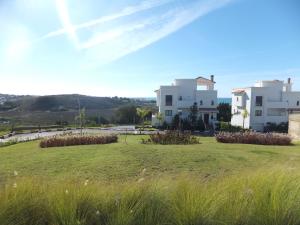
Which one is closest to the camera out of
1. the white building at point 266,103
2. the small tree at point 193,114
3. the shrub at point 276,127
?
the shrub at point 276,127

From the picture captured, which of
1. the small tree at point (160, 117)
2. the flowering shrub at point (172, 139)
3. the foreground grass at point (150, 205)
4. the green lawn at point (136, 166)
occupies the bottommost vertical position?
the small tree at point (160, 117)

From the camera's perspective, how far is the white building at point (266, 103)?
42.9 meters

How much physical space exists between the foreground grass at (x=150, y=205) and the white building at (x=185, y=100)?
39.9 metres

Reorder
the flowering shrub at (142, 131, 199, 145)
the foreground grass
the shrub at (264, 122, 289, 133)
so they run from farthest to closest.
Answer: the shrub at (264, 122, 289, 133) < the flowering shrub at (142, 131, 199, 145) < the foreground grass

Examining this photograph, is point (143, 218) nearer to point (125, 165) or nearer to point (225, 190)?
point (225, 190)

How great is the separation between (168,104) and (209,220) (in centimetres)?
4173

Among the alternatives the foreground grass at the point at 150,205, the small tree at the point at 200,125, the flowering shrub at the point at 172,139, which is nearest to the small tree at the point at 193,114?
the small tree at the point at 200,125

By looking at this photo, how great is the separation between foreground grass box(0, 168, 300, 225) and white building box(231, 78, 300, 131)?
134 feet

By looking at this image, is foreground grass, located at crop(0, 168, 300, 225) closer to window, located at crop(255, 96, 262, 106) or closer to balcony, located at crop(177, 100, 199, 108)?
balcony, located at crop(177, 100, 199, 108)

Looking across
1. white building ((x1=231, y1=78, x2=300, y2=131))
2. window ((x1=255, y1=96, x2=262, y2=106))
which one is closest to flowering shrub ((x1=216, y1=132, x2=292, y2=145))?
white building ((x1=231, y1=78, x2=300, y2=131))

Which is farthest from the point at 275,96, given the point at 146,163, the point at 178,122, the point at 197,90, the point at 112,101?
the point at 112,101

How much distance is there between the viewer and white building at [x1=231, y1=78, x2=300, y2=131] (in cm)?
4291

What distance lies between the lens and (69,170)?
22.3 ft

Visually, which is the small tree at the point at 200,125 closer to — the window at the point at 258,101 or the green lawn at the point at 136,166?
the window at the point at 258,101
